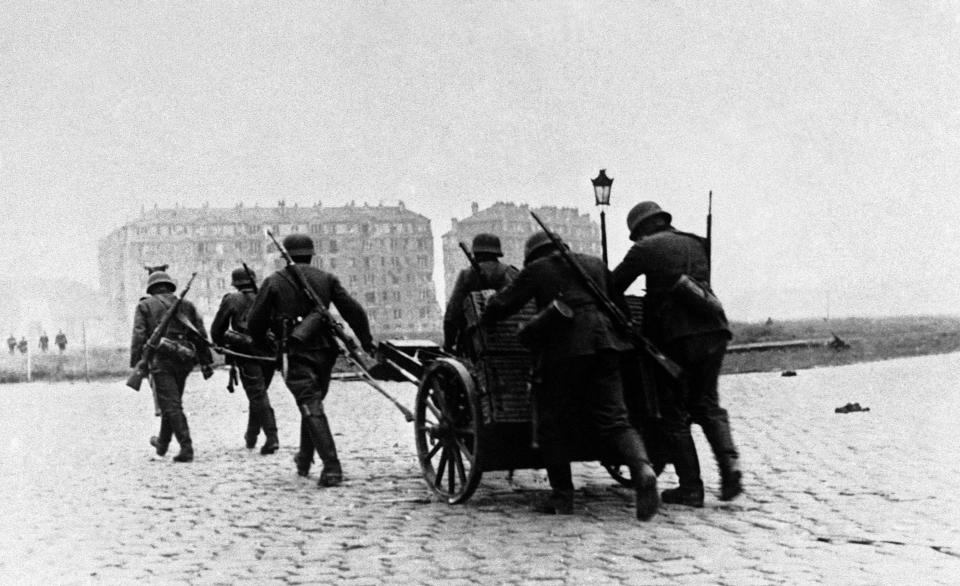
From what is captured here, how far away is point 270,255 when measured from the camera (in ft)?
292

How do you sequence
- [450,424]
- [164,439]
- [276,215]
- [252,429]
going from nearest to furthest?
1. [450,424]
2. [164,439]
3. [252,429]
4. [276,215]

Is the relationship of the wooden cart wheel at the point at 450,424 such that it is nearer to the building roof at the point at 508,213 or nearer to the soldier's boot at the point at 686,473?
the soldier's boot at the point at 686,473

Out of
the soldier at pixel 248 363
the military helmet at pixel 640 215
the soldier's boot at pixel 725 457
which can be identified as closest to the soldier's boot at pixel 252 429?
the soldier at pixel 248 363

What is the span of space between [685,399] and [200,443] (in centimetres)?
742

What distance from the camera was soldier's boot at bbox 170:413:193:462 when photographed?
11.2 m

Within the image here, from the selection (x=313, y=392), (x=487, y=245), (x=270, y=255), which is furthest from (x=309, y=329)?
(x=270, y=255)

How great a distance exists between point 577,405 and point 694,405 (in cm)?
86

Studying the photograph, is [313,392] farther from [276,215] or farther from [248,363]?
[276,215]

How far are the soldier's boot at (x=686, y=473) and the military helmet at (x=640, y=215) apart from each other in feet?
4.77

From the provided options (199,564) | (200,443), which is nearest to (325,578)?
(199,564)

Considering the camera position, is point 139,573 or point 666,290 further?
point 666,290

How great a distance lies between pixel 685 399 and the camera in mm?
7543

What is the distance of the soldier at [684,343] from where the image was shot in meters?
7.42

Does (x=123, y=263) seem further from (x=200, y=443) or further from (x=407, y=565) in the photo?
(x=407, y=565)
